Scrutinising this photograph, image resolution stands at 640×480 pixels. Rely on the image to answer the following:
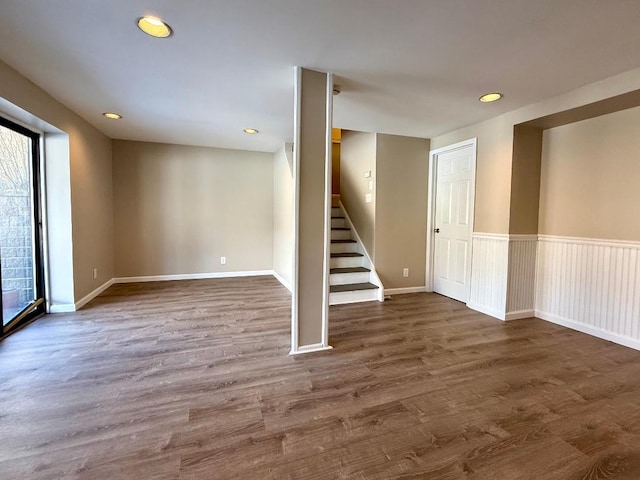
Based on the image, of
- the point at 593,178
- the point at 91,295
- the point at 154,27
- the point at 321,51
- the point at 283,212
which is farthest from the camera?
the point at 283,212

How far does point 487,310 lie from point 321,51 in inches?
133

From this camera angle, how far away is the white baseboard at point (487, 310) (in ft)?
12.0

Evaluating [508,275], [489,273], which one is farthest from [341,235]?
[508,275]

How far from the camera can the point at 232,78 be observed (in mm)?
2697

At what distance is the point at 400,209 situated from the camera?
4699mm

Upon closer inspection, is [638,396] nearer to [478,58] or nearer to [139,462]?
[478,58]

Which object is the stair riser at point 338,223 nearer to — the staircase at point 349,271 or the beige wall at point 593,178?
the staircase at point 349,271

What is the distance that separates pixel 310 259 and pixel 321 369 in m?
0.87

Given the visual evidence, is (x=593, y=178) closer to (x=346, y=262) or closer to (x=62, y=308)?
(x=346, y=262)

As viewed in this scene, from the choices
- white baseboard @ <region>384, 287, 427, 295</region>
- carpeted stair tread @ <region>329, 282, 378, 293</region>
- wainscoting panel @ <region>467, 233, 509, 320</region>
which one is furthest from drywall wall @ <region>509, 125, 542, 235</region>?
carpeted stair tread @ <region>329, 282, 378, 293</region>

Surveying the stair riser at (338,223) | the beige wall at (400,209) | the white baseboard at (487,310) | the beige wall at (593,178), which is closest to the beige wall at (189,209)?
the stair riser at (338,223)

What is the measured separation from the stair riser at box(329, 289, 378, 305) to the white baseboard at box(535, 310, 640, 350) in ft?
6.40

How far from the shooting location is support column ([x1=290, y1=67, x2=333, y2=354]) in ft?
8.38

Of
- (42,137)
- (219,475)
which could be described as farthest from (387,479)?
(42,137)
